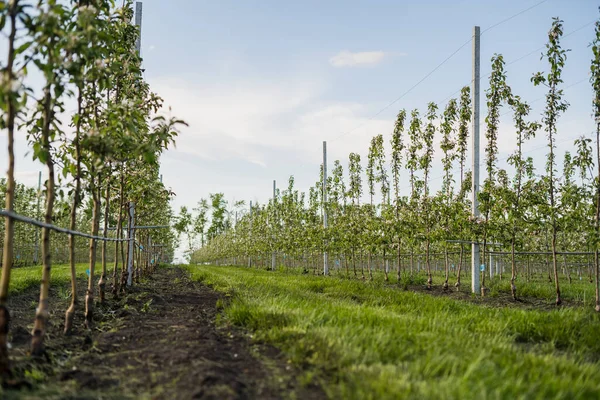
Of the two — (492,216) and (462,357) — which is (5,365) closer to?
(462,357)

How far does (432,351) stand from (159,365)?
8.14ft

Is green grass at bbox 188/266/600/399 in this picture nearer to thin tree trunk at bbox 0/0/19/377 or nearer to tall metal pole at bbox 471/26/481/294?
thin tree trunk at bbox 0/0/19/377

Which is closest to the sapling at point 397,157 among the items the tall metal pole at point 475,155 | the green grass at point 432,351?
the tall metal pole at point 475,155

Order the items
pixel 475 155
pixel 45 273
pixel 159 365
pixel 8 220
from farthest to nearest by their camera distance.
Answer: pixel 475 155
pixel 45 273
pixel 159 365
pixel 8 220

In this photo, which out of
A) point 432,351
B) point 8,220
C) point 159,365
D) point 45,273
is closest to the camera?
point 8,220

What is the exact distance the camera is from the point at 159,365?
4062mm

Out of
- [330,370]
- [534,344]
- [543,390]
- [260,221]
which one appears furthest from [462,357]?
[260,221]

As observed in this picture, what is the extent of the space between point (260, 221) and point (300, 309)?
32010 millimetres

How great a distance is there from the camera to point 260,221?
38.0m

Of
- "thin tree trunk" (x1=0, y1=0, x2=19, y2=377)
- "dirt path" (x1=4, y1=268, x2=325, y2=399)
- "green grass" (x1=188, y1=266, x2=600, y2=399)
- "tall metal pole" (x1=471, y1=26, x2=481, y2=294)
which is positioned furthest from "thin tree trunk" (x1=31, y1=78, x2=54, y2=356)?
"tall metal pole" (x1=471, y1=26, x2=481, y2=294)

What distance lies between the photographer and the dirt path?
3354 mm

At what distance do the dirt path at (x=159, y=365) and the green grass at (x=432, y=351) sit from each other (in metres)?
0.29

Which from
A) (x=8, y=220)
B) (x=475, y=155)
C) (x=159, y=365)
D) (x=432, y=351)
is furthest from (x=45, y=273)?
(x=475, y=155)

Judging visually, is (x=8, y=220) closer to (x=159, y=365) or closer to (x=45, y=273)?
(x=45, y=273)
